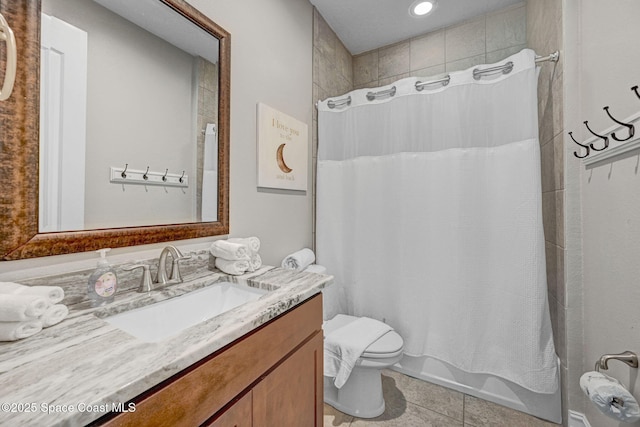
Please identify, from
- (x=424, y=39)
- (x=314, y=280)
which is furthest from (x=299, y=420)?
(x=424, y=39)

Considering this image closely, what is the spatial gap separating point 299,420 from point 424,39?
9.27ft

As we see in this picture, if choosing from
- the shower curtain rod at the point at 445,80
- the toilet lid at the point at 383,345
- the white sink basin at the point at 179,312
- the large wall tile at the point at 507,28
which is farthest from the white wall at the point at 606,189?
the white sink basin at the point at 179,312

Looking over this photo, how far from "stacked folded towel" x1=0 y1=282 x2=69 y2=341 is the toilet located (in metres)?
1.23

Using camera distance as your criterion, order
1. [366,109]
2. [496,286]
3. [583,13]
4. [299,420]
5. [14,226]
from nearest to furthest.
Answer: [14,226], [299,420], [583,13], [496,286], [366,109]

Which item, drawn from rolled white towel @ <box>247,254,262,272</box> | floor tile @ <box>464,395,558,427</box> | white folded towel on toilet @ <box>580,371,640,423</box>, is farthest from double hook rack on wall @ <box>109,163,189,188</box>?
floor tile @ <box>464,395,558,427</box>

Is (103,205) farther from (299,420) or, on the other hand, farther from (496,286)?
(496,286)

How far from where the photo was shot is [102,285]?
0.80 meters

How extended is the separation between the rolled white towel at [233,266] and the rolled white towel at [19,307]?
0.59m

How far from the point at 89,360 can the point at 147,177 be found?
70 centimetres

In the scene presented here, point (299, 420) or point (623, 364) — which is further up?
point (623, 364)

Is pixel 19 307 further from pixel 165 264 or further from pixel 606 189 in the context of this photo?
pixel 606 189

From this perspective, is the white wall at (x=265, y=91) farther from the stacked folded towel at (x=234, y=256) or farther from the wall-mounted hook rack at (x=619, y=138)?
the wall-mounted hook rack at (x=619, y=138)

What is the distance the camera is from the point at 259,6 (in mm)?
1534

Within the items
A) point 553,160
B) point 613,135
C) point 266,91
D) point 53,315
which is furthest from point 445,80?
point 53,315
